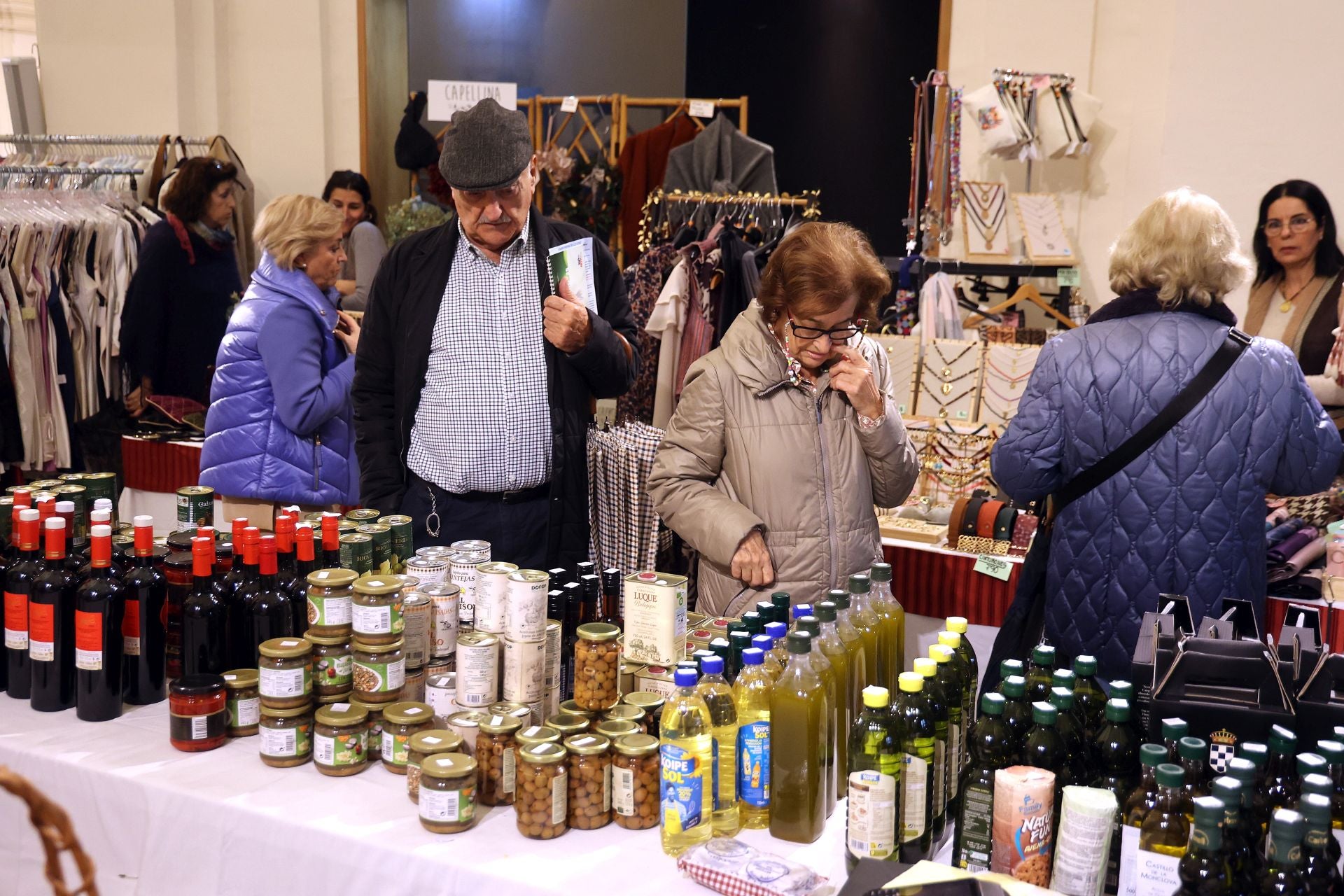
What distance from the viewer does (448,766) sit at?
1961 millimetres

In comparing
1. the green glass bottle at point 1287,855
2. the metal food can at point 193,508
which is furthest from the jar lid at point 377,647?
the green glass bottle at point 1287,855

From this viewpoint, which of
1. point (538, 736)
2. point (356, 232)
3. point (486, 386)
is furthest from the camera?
point (356, 232)

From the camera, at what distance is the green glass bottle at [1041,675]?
1.97 m

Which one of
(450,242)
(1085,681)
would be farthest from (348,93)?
Result: (1085,681)

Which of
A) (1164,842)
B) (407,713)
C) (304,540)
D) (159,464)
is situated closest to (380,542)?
(304,540)

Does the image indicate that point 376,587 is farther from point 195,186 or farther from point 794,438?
point 195,186

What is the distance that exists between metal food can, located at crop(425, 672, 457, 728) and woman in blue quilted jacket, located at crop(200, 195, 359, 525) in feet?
5.95

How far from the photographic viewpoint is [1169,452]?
107 inches

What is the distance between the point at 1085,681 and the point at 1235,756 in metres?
0.30

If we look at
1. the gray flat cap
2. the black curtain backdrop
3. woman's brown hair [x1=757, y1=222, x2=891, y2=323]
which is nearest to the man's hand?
the gray flat cap

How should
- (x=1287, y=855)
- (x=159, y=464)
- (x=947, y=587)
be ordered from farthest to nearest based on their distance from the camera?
(x=159, y=464)
(x=947, y=587)
(x=1287, y=855)

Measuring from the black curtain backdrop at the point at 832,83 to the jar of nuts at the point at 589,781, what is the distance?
5609 mm

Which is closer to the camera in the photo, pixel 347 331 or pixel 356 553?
pixel 356 553

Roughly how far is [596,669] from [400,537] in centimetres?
77
